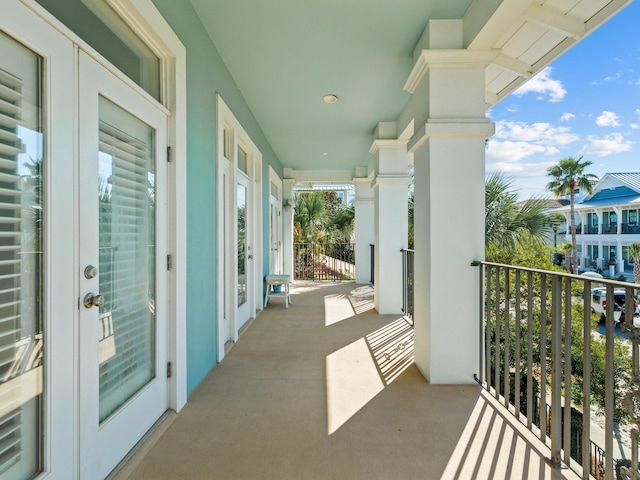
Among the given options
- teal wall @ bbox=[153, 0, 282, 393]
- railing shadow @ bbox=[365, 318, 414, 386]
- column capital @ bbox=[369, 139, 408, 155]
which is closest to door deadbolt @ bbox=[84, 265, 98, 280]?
teal wall @ bbox=[153, 0, 282, 393]

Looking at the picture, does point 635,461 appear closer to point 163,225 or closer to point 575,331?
point 163,225

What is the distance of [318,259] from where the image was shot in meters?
9.35

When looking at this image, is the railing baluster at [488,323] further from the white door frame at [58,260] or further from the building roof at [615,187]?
the building roof at [615,187]

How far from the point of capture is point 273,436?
1.80 metres

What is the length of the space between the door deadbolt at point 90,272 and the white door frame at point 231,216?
4.78ft

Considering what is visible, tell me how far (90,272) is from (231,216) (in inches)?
82.1

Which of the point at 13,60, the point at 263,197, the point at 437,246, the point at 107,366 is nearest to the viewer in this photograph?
the point at 13,60

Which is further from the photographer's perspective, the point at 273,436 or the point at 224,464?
the point at 273,436

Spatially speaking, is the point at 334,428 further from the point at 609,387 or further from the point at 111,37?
the point at 111,37

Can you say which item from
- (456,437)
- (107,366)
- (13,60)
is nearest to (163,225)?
(107,366)

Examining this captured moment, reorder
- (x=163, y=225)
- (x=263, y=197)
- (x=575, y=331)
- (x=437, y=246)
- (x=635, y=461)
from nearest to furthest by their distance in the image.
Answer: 1. (x=635, y=461)
2. (x=163, y=225)
3. (x=437, y=246)
4. (x=575, y=331)
5. (x=263, y=197)

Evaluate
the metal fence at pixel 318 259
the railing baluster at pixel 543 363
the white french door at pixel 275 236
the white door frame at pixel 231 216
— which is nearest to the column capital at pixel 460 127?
the railing baluster at pixel 543 363

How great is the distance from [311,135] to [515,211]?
372cm

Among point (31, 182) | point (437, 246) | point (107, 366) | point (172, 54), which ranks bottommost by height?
point (107, 366)
